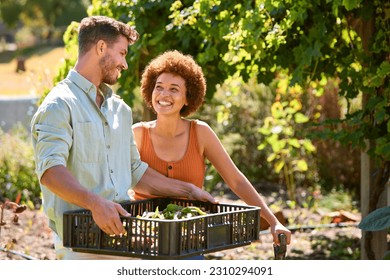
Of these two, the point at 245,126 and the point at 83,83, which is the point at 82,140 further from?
the point at 245,126

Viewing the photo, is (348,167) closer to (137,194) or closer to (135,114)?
(135,114)

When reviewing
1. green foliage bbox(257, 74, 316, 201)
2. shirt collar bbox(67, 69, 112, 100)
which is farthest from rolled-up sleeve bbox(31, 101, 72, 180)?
green foliage bbox(257, 74, 316, 201)

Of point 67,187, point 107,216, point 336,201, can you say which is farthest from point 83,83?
point 336,201

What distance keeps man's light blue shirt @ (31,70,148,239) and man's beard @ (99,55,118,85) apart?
65mm

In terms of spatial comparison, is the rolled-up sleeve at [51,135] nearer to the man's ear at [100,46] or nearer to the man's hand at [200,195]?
the man's ear at [100,46]

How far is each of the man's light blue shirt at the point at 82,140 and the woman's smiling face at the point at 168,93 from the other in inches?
17.0

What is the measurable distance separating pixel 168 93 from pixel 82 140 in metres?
0.78

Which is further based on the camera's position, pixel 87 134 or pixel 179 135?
pixel 179 135

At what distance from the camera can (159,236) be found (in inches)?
121

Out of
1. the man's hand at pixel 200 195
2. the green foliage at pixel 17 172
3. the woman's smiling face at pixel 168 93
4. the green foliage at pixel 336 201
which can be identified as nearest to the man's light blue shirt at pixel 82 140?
the man's hand at pixel 200 195

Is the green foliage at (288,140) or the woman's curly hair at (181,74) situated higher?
the green foliage at (288,140)

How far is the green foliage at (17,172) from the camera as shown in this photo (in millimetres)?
8391

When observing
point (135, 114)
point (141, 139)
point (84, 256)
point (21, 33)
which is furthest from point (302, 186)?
point (21, 33)

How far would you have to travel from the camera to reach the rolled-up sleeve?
3.14 metres
